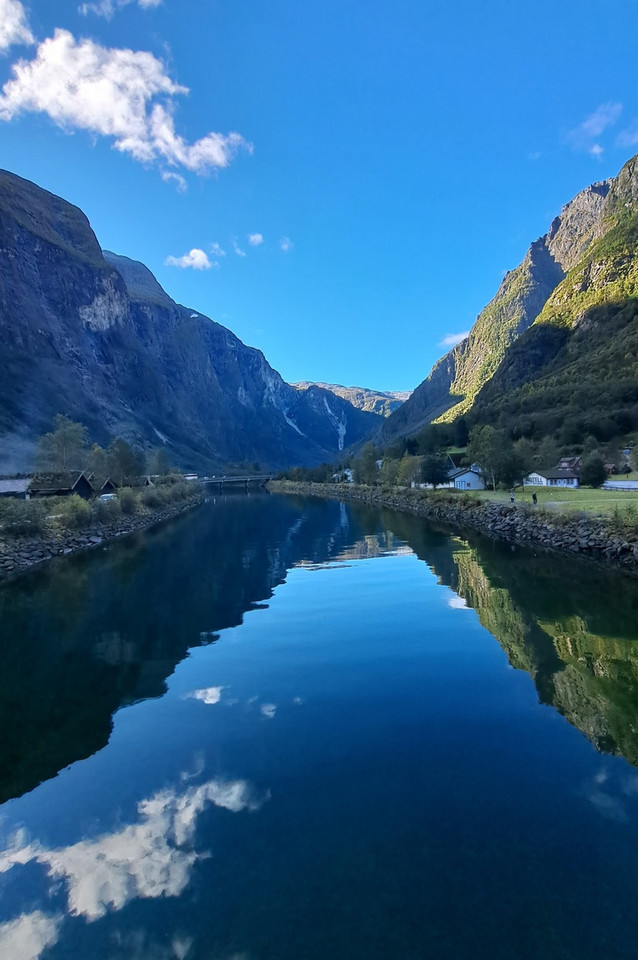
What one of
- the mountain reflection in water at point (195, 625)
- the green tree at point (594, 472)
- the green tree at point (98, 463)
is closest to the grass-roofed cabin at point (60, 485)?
the green tree at point (98, 463)

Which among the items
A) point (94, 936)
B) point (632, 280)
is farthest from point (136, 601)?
point (632, 280)

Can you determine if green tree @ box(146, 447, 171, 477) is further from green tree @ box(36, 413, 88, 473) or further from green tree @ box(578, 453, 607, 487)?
green tree @ box(578, 453, 607, 487)

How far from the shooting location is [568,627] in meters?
17.0

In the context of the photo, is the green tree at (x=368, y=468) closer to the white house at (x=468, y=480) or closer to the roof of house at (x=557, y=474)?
the white house at (x=468, y=480)

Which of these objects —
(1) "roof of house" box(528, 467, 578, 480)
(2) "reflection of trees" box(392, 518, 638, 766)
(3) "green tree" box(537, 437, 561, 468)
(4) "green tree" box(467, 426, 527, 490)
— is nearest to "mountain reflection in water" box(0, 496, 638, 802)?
(2) "reflection of trees" box(392, 518, 638, 766)

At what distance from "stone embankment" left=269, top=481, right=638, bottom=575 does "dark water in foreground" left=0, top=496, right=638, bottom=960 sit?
9.72m

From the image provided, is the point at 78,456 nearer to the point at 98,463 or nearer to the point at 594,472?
the point at 98,463

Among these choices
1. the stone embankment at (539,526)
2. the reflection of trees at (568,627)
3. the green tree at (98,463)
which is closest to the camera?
the reflection of trees at (568,627)

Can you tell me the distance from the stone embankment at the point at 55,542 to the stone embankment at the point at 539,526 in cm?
3278

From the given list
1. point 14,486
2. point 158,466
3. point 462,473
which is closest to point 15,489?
point 14,486

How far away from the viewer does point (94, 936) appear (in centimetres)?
592

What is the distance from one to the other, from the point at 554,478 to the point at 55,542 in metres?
65.1

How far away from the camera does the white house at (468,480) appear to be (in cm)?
8850

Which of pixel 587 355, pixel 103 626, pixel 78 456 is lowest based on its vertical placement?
pixel 103 626
